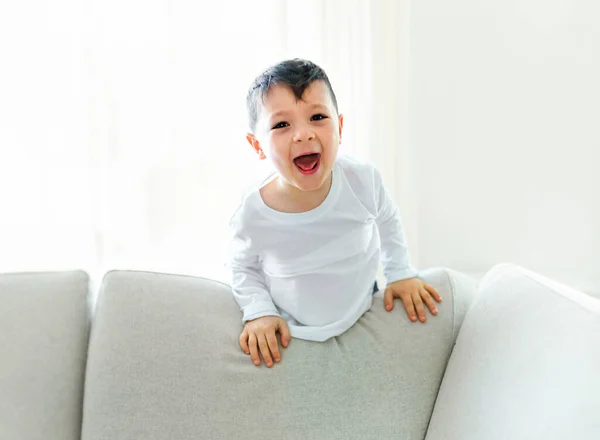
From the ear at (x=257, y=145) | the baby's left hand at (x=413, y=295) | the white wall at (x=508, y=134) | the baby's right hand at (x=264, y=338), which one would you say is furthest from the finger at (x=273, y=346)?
the white wall at (x=508, y=134)

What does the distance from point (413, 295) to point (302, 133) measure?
42cm

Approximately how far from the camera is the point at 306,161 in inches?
54.7

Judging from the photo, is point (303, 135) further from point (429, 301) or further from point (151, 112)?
point (151, 112)

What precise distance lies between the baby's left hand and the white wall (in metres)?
0.58

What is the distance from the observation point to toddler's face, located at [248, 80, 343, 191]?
136 cm

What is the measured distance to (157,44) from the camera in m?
1.81

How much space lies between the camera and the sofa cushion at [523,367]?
1036mm

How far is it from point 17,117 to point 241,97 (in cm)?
58

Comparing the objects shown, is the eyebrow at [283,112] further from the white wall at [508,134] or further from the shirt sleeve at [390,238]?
the white wall at [508,134]

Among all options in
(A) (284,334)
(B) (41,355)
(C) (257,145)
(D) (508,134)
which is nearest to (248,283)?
(A) (284,334)

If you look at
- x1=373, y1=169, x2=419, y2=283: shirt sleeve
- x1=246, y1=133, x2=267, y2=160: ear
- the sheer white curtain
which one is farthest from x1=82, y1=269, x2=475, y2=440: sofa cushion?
the sheer white curtain

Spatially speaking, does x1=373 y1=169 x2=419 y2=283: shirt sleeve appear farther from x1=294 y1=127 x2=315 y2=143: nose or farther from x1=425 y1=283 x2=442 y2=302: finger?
x1=294 y1=127 x2=315 y2=143: nose

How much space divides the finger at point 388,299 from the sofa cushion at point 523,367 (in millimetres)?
160

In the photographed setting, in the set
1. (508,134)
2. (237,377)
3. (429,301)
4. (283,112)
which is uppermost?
(283,112)
